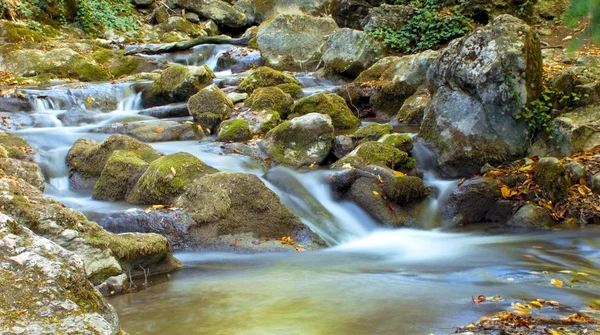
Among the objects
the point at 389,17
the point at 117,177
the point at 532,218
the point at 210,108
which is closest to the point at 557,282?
the point at 532,218

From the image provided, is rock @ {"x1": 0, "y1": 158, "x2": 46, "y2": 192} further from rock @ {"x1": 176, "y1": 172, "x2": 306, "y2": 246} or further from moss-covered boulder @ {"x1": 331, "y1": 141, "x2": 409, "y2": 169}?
moss-covered boulder @ {"x1": 331, "y1": 141, "x2": 409, "y2": 169}

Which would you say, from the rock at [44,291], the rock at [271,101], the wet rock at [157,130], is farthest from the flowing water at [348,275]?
the rock at [271,101]

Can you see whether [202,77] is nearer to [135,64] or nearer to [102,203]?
[135,64]

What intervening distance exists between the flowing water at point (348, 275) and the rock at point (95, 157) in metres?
0.22

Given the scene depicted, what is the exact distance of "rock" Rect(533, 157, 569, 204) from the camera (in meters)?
7.59

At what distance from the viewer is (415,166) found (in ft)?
29.0

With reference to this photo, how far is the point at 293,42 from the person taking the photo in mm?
16156

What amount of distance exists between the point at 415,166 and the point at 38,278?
22.9 ft

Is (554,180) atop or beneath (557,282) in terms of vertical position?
atop

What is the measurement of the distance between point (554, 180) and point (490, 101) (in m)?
1.75

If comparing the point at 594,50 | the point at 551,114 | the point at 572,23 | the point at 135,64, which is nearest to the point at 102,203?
the point at 572,23

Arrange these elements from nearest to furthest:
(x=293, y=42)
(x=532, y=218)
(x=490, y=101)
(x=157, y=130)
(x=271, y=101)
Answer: (x=532, y=218), (x=490, y=101), (x=157, y=130), (x=271, y=101), (x=293, y=42)

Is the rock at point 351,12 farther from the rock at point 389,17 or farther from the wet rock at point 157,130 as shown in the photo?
the wet rock at point 157,130

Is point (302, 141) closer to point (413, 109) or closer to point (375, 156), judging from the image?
point (375, 156)
